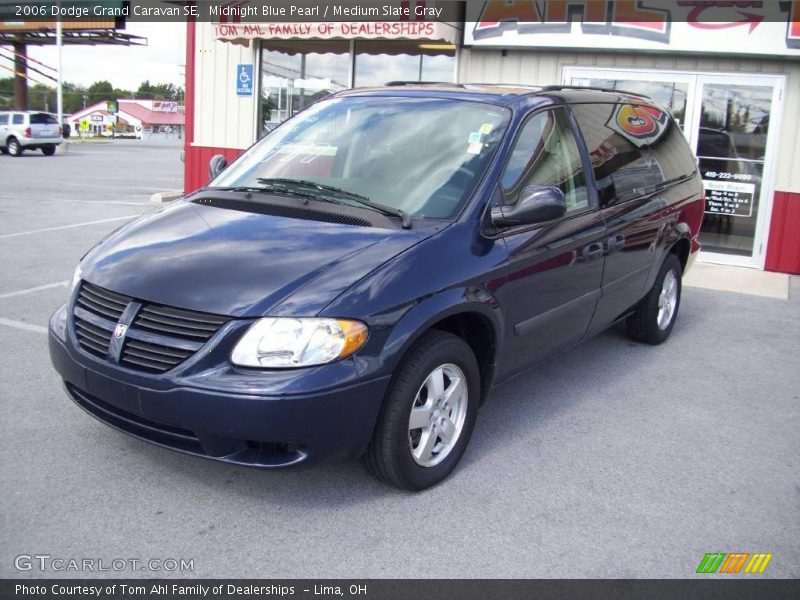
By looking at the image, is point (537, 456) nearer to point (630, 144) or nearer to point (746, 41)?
point (630, 144)

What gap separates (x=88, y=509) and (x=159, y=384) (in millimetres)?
697

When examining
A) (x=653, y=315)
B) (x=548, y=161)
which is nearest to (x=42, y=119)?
(x=653, y=315)

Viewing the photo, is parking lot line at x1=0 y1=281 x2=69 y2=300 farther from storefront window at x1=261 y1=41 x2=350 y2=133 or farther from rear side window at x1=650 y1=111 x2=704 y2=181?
rear side window at x1=650 y1=111 x2=704 y2=181

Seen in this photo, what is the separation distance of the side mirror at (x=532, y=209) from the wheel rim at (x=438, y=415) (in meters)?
0.77

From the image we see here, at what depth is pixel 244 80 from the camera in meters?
11.8

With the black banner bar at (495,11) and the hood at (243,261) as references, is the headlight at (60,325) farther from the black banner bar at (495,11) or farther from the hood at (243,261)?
the black banner bar at (495,11)

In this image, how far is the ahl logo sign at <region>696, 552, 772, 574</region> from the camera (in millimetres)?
3154

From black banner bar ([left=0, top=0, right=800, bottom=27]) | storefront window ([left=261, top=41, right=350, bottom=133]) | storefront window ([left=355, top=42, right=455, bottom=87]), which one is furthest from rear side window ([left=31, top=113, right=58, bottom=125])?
storefront window ([left=355, top=42, right=455, bottom=87])

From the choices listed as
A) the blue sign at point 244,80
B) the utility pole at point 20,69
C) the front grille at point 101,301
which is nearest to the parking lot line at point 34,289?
the front grille at point 101,301

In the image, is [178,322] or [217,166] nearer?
[178,322]

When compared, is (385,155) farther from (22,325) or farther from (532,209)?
(22,325)

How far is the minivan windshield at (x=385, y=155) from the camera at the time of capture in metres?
3.95

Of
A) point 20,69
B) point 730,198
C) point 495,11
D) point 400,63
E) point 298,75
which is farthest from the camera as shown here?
point 20,69

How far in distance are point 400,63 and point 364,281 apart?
817 centimetres
